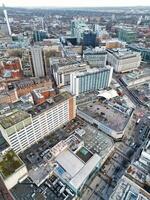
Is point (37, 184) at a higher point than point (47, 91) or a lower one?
lower

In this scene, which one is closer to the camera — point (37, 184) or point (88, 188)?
point (37, 184)

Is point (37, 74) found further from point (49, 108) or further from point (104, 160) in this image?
point (104, 160)

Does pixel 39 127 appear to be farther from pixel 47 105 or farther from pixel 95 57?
pixel 95 57

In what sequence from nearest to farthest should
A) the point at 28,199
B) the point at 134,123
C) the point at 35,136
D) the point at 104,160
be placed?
the point at 28,199 < the point at 104,160 < the point at 35,136 < the point at 134,123

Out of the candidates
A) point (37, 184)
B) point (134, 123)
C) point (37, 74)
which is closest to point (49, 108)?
point (37, 184)

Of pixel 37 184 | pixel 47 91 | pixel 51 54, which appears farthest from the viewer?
pixel 51 54

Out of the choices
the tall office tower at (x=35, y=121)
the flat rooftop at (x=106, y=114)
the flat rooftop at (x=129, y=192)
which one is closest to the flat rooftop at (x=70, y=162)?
the flat rooftop at (x=129, y=192)

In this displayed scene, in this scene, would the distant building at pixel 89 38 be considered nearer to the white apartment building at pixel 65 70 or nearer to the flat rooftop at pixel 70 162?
the white apartment building at pixel 65 70
